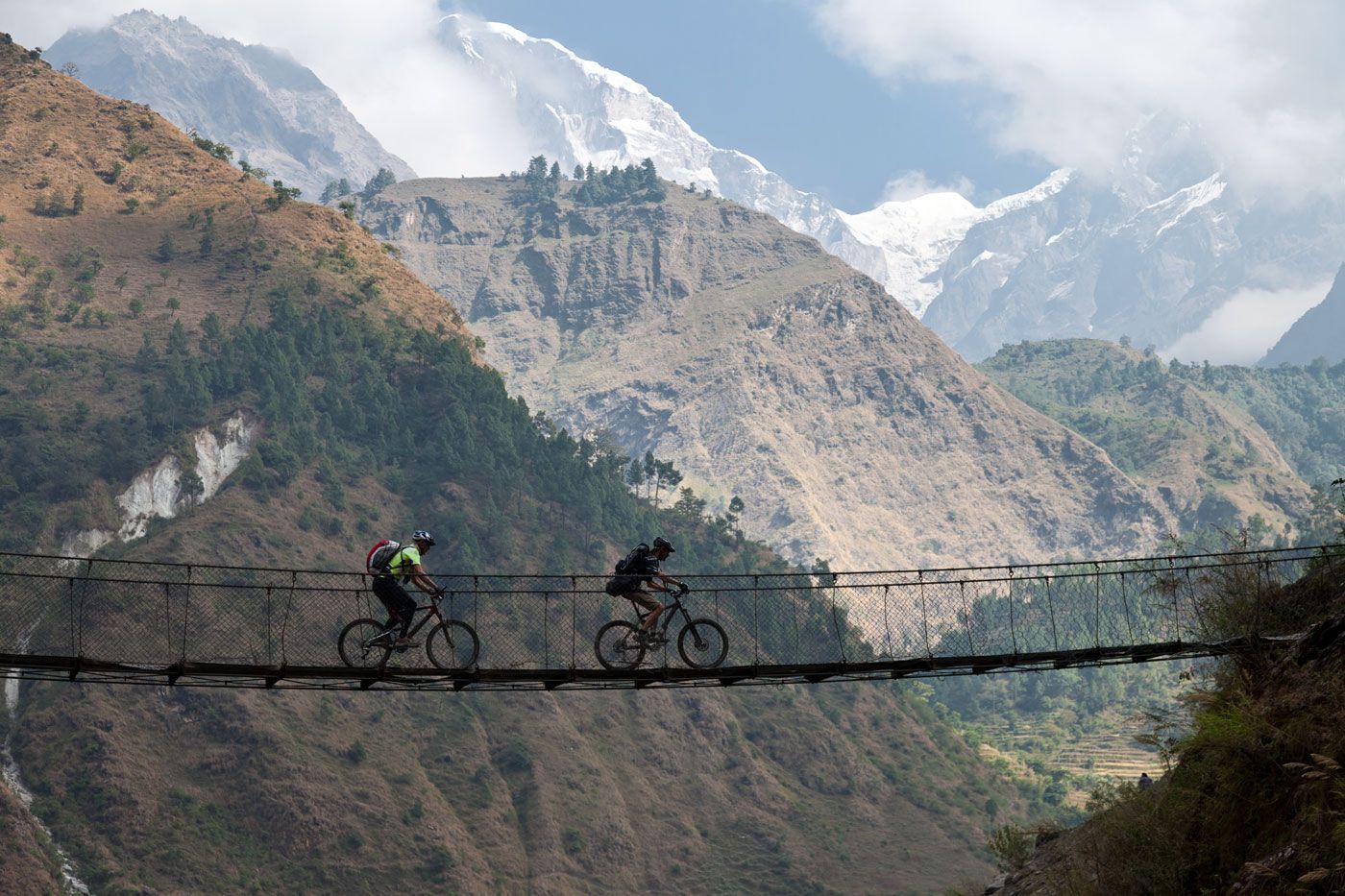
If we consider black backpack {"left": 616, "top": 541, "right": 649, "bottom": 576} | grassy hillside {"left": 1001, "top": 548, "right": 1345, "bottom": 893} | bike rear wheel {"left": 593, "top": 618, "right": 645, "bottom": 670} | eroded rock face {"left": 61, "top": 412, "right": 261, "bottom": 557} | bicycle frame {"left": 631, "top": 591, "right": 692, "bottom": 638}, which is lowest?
grassy hillside {"left": 1001, "top": 548, "right": 1345, "bottom": 893}

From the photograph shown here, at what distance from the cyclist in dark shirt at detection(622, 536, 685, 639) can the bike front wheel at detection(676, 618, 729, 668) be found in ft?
2.39

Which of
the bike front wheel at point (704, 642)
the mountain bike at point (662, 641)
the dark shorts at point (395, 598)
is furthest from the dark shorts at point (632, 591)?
the dark shorts at point (395, 598)

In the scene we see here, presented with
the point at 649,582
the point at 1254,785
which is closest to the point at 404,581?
the point at 649,582

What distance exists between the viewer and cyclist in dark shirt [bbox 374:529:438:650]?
21391mm

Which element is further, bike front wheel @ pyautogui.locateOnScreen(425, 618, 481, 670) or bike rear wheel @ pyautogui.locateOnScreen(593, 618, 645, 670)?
bike rear wheel @ pyautogui.locateOnScreen(593, 618, 645, 670)

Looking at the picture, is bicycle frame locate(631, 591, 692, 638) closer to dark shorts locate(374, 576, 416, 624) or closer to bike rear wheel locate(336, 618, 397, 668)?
dark shorts locate(374, 576, 416, 624)

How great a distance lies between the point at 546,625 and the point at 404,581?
2.01m

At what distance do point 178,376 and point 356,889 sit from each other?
54077mm

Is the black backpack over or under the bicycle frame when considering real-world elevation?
over

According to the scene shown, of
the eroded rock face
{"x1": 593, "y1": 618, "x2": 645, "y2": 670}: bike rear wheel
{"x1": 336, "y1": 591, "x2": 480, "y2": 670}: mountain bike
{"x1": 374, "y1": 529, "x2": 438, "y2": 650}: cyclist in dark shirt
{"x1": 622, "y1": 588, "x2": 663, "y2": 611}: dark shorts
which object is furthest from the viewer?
the eroded rock face

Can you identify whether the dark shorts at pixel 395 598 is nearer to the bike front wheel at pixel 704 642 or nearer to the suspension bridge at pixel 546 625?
the suspension bridge at pixel 546 625

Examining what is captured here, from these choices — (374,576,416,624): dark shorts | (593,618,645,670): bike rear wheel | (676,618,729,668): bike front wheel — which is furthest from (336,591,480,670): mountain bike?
(676,618,729,668): bike front wheel

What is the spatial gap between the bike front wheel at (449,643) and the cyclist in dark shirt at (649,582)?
7.51 feet

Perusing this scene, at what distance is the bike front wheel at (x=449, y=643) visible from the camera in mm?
22703
